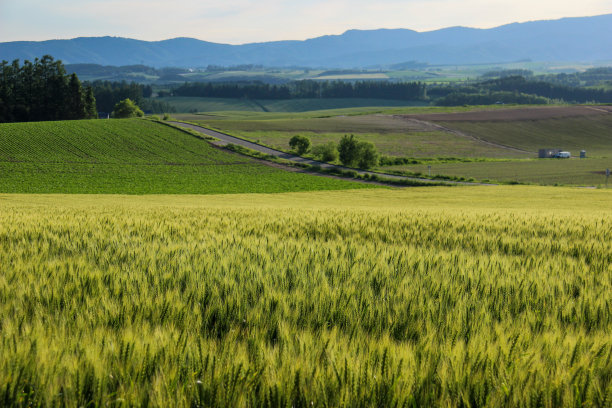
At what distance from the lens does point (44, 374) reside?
2.05 metres

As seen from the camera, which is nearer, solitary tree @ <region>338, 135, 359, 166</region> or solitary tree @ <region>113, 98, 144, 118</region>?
solitary tree @ <region>338, 135, 359, 166</region>

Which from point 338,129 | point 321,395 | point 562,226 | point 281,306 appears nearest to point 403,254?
point 281,306

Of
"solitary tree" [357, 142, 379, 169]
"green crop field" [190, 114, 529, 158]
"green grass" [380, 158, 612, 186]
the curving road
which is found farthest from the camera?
"green crop field" [190, 114, 529, 158]

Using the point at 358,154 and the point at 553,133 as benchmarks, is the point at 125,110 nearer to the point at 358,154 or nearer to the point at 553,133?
the point at 358,154

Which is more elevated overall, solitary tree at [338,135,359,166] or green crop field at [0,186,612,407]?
green crop field at [0,186,612,407]

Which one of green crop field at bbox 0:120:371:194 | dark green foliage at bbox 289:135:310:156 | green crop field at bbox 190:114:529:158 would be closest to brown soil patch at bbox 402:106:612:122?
green crop field at bbox 190:114:529:158

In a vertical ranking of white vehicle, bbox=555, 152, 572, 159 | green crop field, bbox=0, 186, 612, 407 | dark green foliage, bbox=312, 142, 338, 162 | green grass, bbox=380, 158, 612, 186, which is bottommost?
green grass, bbox=380, 158, 612, 186

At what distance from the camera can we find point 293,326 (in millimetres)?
3027

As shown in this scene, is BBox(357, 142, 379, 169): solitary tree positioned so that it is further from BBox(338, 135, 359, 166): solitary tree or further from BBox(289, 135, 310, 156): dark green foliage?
BBox(289, 135, 310, 156): dark green foliage

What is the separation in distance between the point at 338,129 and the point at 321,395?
391ft

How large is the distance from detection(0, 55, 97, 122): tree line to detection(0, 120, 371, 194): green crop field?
20966 millimetres

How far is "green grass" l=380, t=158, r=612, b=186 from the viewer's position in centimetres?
6300

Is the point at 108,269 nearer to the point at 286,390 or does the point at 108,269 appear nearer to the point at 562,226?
the point at 286,390

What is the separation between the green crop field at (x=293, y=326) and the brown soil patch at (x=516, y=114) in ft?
448
